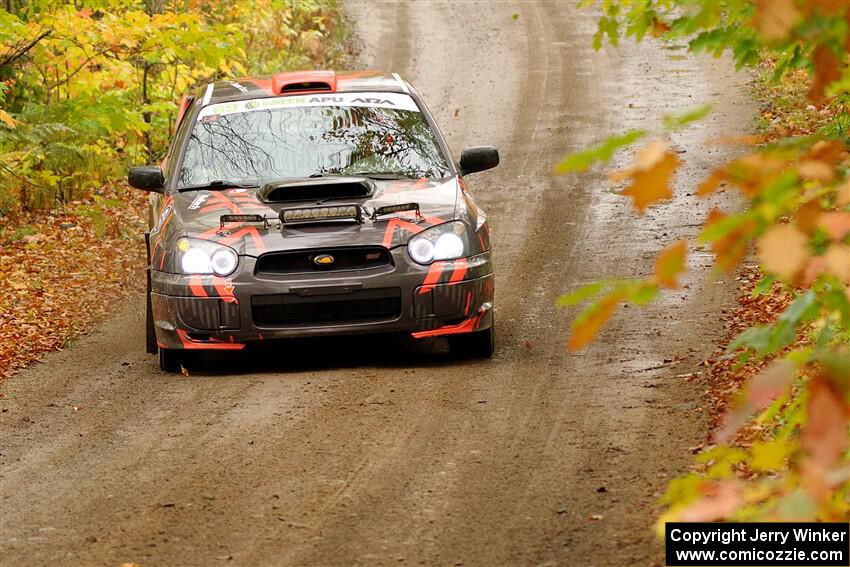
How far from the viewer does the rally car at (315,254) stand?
7.77 metres

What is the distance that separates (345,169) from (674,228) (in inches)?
212

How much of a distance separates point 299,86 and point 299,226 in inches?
77.4

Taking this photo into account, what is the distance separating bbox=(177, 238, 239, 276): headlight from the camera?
306 inches

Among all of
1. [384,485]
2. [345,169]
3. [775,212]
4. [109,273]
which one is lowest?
[109,273]

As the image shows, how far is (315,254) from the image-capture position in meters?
7.80

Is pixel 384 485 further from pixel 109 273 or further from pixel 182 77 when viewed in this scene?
pixel 182 77

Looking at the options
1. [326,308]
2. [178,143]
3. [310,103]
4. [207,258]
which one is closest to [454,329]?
[326,308]

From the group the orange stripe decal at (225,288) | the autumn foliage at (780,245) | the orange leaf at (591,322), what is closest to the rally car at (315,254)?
the orange stripe decal at (225,288)

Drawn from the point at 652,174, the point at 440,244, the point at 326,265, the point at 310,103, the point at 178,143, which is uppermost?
the point at 652,174

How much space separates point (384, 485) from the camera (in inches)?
223

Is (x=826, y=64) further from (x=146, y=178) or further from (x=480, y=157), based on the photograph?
(x=146, y=178)

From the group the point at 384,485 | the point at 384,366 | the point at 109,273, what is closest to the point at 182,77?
the point at 109,273

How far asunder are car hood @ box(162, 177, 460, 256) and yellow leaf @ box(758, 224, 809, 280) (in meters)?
5.59

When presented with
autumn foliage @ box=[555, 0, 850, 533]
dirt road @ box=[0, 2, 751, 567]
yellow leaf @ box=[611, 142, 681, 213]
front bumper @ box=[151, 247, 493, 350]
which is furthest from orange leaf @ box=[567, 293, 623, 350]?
front bumper @ box=[151, 247, 493, 350]
